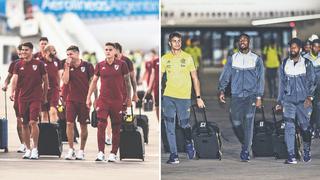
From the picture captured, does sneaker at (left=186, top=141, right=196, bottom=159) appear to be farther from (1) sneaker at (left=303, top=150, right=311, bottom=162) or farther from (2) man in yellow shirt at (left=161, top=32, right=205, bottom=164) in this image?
(1) sneaker at (left=303, top=150, right=311, bottom=162)

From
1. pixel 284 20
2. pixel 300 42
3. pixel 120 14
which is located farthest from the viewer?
pixel 284 20

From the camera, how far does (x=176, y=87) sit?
28.9 ft

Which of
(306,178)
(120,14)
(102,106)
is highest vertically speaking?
(120,14)

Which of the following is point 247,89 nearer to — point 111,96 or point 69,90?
point 111,96

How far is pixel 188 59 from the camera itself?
28.7 ft

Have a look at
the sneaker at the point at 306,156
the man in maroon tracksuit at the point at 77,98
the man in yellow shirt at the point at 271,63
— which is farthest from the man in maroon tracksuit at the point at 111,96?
the man in yellow shirt at the point at 271,63

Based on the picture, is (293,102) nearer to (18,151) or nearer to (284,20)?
(284,20)

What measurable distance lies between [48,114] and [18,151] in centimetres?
38

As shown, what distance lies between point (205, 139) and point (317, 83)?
106cm

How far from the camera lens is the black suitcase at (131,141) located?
8602 mm

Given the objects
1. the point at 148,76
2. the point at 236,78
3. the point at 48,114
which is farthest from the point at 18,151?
the point at 236,78

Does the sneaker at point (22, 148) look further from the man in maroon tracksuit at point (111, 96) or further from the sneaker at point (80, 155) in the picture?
the man in maroon tracksuit at point (111, 96)

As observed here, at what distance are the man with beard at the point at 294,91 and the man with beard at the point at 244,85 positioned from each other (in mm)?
197

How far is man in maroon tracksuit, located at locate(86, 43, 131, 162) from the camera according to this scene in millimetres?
8445
